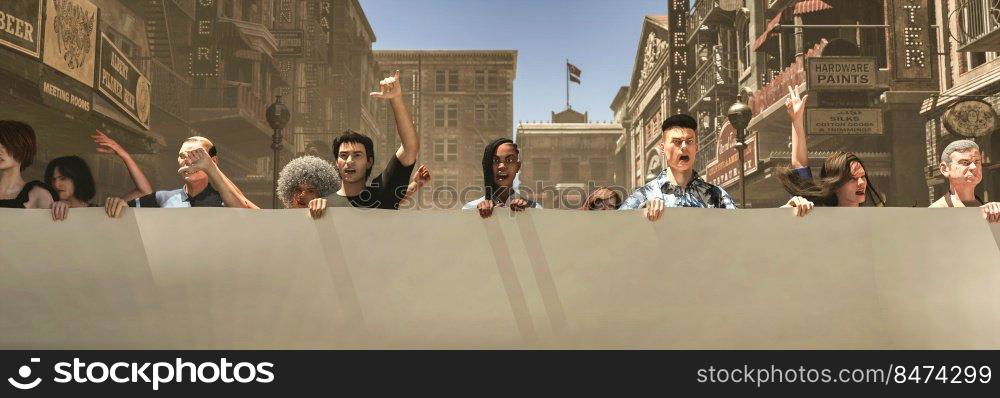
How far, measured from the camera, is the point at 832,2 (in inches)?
838

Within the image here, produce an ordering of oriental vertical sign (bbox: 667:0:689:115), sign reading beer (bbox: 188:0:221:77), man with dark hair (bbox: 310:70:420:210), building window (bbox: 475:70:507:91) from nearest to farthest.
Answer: man with dark hair (bbox: 310:70:420:210) < sign reading beer (bbox: 188:0:221:77) < oriental vertical sign (bbox: 667:0:689:115) < building window (bbox: 475:70:507:91)

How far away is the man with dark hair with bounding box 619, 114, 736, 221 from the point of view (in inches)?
139

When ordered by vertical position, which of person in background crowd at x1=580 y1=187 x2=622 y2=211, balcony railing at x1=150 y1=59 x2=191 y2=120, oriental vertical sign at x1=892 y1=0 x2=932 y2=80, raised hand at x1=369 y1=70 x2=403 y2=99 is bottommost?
person in background crowd at x1=580 y1=187 x2=622 y2=211

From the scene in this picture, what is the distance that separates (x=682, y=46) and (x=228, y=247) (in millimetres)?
27745

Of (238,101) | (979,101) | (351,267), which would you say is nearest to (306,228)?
(351,267)

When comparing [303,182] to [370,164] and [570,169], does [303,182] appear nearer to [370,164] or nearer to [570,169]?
[370,164]

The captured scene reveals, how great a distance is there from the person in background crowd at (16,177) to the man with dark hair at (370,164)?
54.8 inches

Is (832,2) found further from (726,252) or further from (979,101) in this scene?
(726,252)

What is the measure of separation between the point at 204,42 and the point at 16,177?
17705mm

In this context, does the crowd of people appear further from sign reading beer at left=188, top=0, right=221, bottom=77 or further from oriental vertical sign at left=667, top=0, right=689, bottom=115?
oriental vertical sign at left=667, top=0, right=689, bottom=115

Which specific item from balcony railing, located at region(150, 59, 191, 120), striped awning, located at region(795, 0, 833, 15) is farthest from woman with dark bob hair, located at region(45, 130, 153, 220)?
striped awning, located at region(795, 0, 833, 15)

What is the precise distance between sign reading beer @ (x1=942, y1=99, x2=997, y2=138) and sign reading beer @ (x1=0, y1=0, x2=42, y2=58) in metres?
17.3

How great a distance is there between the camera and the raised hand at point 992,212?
3240 millimetres

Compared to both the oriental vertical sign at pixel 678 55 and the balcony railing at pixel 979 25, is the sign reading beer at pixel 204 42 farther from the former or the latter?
the balcony railing at pixel 979 25
